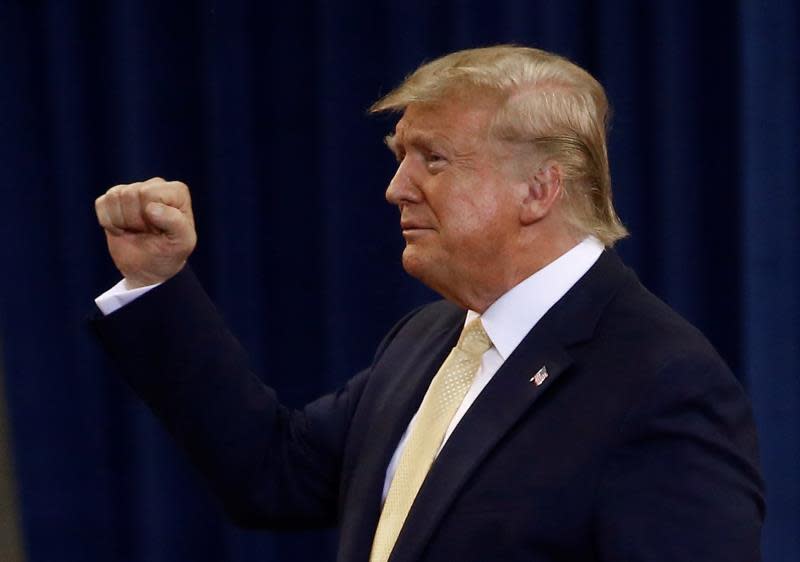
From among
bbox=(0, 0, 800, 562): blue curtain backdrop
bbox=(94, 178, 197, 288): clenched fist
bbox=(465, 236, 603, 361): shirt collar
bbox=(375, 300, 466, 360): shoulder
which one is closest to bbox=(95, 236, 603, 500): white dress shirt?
bbox=(465, 236, 603, 361): shirt collar

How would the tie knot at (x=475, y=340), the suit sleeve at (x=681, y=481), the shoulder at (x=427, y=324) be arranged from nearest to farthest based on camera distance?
the suit sleeve at (x=681, y=481)
the tie knot at (x=475, y=340)
the shoulder at (x=427, y=324)

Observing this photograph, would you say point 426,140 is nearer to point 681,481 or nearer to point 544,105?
point 544,105

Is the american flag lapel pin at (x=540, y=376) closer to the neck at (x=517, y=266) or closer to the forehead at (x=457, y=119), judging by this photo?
the neck at (x=517, y=266)

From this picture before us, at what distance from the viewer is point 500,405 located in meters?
1.35

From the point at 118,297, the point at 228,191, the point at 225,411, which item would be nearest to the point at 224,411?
the point at 225,411

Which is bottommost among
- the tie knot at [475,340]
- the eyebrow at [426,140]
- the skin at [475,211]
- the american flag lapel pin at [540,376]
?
the american flag lapel pin at [540,376]

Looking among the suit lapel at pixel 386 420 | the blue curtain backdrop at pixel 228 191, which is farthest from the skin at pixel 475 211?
the blue curtain backdrop at pixel 228 191

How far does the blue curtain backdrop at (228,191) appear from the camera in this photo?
2189mm

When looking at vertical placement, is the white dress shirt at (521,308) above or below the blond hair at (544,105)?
below

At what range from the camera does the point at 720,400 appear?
4.14 ft

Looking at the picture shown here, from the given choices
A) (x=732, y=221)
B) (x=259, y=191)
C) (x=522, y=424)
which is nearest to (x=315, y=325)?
(x=259, y=191)

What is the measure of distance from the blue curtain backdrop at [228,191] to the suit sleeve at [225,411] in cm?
A: 76

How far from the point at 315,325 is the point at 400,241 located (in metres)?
0.24

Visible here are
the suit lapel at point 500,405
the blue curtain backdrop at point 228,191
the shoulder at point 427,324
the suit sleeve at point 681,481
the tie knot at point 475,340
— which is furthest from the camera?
the blue curtain backdrop at point 228,191
